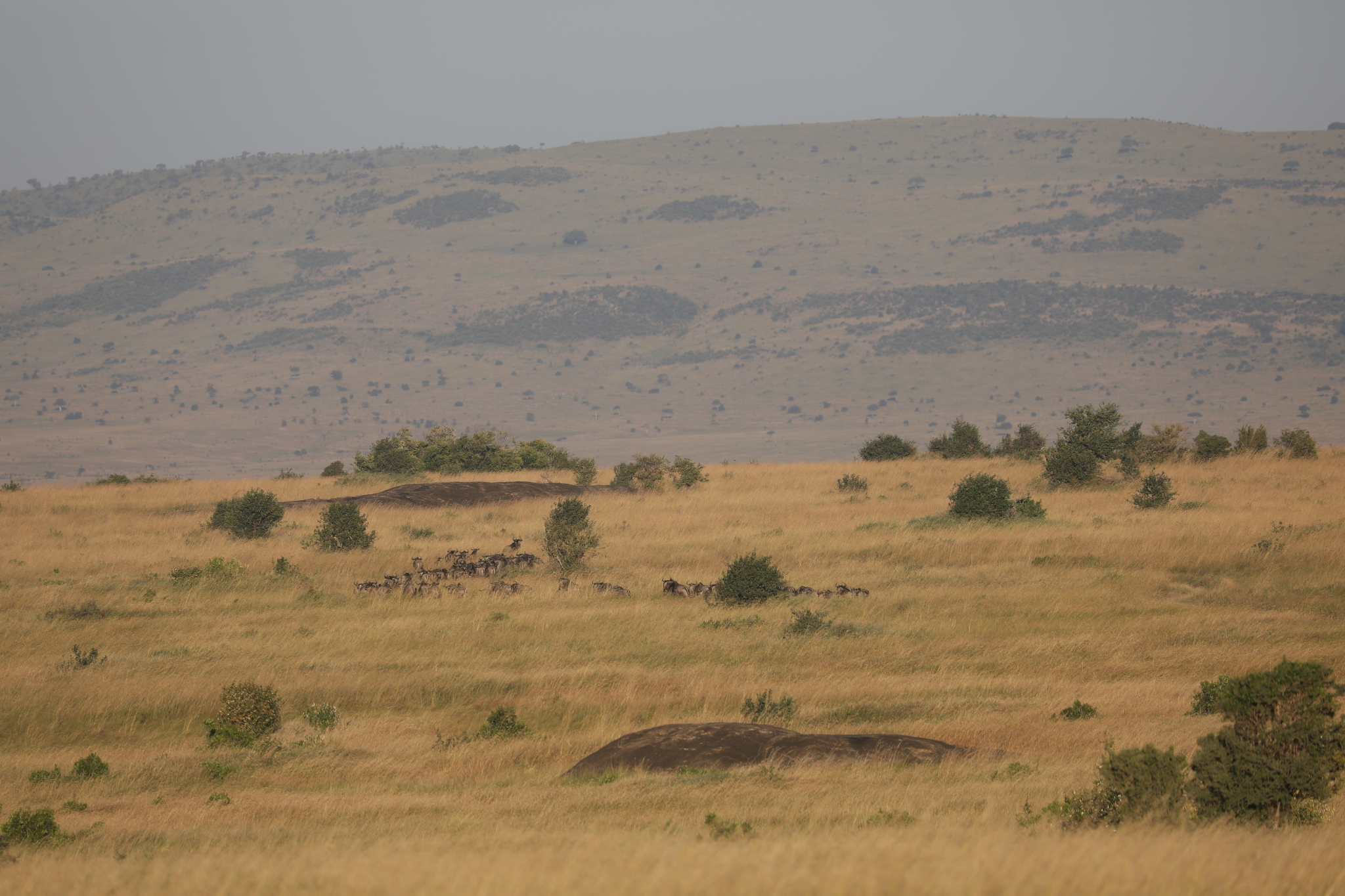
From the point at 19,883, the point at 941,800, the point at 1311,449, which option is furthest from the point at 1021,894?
the point at 1311,449

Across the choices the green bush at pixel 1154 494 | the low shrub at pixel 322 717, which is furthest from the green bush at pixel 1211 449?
the low shrub at pixel 322 717

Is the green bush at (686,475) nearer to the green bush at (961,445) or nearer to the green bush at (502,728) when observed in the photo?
the green bush at (961,445)

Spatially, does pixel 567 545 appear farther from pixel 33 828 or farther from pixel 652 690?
pixel 33 828

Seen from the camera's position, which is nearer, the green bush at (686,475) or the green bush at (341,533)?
the green bush at (341,533)

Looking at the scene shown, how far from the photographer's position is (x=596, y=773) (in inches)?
389

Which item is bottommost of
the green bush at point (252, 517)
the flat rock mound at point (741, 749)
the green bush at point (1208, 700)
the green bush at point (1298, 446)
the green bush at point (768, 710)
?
the green bush at point (768, 710)

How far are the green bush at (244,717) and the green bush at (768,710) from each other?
5.23 metres

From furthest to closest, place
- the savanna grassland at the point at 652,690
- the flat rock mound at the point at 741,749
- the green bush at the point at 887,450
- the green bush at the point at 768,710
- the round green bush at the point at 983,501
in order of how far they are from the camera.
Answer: the green bush at the point at 887,450 → the round green bush at the point at 983,501 → the green bush at the point at 768,710 → the flat rock mound at the point at 741,749 → the savanna grassland at the point at 652,690

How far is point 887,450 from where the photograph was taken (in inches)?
1797

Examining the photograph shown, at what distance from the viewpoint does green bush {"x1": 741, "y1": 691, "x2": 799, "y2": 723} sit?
39.9 feet

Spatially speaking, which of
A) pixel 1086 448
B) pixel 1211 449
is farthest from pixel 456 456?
pixel 1211 449

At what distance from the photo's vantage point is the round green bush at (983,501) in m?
26.2

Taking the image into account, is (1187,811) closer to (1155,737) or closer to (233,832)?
(1155,737)

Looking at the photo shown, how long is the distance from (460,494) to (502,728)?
2220cm
